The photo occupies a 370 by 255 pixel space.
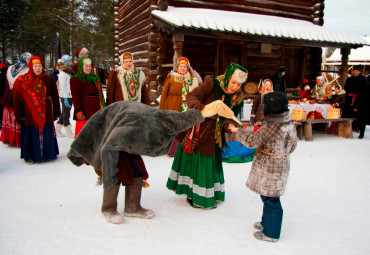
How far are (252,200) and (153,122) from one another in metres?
1.83

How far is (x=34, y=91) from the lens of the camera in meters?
4.82

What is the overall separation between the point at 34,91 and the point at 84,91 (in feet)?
2.92

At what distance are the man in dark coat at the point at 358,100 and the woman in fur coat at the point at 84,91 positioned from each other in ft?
22.9

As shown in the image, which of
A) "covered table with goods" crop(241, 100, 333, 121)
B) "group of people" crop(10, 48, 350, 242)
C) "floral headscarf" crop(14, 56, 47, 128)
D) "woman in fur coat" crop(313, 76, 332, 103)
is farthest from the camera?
"woman in fur coat" crop(313, 76, 332, 103)

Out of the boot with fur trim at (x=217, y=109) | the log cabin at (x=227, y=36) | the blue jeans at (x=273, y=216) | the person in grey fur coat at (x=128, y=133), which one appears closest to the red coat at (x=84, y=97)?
the person in grey fur coat at (x=128, y=133)

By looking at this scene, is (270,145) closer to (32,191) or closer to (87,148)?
(87,148)

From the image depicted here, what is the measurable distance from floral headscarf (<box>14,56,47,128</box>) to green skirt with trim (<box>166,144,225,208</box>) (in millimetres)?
2849

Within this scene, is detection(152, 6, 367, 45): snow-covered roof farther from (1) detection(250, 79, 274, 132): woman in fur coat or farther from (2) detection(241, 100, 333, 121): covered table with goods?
(1) detection(250, 79, 274, 132): woman in fur coat

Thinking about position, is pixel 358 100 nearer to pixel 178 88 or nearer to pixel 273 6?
pixel 273 6

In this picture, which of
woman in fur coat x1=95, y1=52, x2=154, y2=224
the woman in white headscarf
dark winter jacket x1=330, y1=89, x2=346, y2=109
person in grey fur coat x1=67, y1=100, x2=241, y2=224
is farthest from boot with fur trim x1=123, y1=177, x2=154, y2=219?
dark winter jacket x1=330, y1=89, x2=346, y2=109

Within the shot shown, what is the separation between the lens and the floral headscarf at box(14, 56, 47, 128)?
475 centimetres

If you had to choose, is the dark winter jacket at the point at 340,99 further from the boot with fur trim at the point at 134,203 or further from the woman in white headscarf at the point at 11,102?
the woman in white headscarf at the point at 11,102

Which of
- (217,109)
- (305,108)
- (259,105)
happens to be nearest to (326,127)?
(305,108)

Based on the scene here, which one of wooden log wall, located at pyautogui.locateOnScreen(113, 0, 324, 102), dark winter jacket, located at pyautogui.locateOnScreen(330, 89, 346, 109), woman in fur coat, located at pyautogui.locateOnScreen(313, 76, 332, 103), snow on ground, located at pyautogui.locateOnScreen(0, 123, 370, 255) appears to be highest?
wooden log wall, located at pyautogui.locateOnScreen(113, 0, 324, 102)
